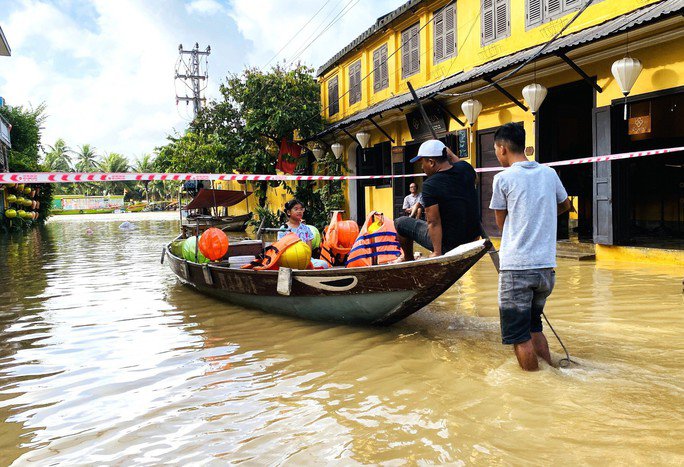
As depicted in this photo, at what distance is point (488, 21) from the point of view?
474 inches

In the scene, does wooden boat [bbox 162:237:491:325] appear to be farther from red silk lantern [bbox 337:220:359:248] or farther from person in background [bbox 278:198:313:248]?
red silk lantern [bbox 337:220:359:248]

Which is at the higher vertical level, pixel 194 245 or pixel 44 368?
pixel 194 245

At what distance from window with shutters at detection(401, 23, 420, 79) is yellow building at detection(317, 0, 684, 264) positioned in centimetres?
4

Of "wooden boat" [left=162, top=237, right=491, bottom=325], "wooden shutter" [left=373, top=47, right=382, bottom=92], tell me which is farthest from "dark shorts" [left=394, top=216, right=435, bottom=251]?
"wooden shutter" [left=373, top=47, right=382, bottom=92]

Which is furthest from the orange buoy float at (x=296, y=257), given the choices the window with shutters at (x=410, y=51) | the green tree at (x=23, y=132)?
the green tree at (x=23, y=132)

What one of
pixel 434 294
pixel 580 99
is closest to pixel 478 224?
pixel 434 294

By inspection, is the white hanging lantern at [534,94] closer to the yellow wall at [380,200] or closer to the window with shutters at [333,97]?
the yellow wall at [380,200]

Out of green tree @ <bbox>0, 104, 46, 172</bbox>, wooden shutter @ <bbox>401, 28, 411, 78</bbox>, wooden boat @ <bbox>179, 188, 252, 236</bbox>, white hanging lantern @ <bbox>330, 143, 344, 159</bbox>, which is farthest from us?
green tree @ <bbox>0, 104, 46, 172</bbox>

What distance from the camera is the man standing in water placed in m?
3.60

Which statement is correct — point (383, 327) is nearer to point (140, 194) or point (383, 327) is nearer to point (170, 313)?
point (170, 313)

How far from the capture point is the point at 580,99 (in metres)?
12.3

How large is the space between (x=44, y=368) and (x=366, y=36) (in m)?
14.8

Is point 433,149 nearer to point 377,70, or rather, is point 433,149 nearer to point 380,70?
point 380,70

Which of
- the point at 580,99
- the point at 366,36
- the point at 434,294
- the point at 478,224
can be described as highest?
the point at 366,36
